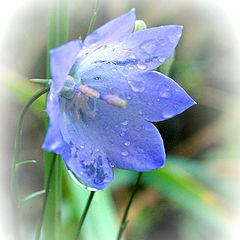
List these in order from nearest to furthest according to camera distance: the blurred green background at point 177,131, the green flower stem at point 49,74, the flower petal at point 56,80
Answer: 1. the flower petal at point 56,80
2. the green flower stem at point 49,74
3. the blurred green background at point 177,131

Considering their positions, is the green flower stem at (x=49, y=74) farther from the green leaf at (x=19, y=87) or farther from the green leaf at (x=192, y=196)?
the green leaf at (x=192, y=196)

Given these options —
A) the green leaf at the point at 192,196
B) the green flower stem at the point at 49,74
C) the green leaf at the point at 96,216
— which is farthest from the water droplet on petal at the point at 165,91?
the green leaf at the point at 192,196

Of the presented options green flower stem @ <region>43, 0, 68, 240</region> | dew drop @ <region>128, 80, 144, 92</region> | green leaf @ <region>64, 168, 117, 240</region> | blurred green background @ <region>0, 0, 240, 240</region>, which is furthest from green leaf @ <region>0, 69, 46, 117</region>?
dew drop @ <region>128, 80, 144, 92</region>

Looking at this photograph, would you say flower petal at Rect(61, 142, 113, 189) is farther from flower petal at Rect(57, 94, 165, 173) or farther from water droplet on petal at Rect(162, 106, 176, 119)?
water droplet on petal at Rect(162, 106, 176, 119)

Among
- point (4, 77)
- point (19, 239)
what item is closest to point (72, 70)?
point (19, 239)

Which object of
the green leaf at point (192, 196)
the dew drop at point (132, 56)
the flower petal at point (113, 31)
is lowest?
the green leaf at point (192, 196)

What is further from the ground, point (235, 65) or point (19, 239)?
point (19, 239)

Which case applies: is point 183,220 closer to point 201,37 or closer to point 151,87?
point 201,37
